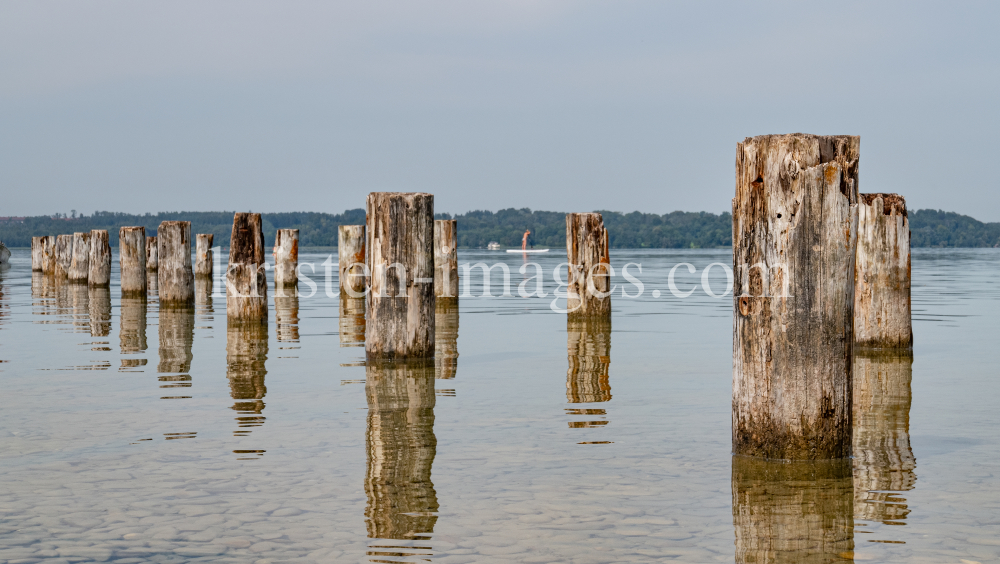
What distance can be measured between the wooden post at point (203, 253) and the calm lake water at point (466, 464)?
503 inches

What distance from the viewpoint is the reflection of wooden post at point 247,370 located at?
7.43 m

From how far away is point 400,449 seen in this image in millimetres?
6148

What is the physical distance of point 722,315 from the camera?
57.2ft

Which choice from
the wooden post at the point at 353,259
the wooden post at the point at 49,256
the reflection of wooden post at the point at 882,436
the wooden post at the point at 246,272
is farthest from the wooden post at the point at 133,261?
the reflection of wooden post at the point at 882,436

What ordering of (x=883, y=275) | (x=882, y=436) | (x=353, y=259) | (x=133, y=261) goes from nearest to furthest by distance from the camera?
(x=882, y=436) < (x=883, y=275) < (x=133, y=261) < (x=353, y=259)

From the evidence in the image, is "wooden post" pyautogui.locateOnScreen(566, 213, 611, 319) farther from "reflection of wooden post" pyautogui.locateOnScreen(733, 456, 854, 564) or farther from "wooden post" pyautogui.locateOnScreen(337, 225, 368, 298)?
"reflection of wooden post" pyautogui.locateOnScreen(733, 456, 854, 564)

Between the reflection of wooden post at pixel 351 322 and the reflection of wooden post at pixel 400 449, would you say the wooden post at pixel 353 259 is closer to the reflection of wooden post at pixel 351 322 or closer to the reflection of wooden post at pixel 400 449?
the reflection of wooden post at pixel 351 322

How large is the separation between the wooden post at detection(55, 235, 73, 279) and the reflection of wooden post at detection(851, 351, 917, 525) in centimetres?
2688

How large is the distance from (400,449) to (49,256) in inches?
1253

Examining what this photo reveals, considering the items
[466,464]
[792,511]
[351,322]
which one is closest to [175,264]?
[351,322]

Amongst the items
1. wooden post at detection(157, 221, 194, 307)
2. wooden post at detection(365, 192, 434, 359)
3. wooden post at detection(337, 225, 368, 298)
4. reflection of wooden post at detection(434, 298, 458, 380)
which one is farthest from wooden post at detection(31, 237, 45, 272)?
wooden post at detection(365, 192, 434, 359)

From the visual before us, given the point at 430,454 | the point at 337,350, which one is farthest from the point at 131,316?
the point at 430,454

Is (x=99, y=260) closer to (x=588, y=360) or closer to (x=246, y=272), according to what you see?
(x=246, y=272)

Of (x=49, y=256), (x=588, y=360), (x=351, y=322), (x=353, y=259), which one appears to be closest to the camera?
(x=588, y=360)
